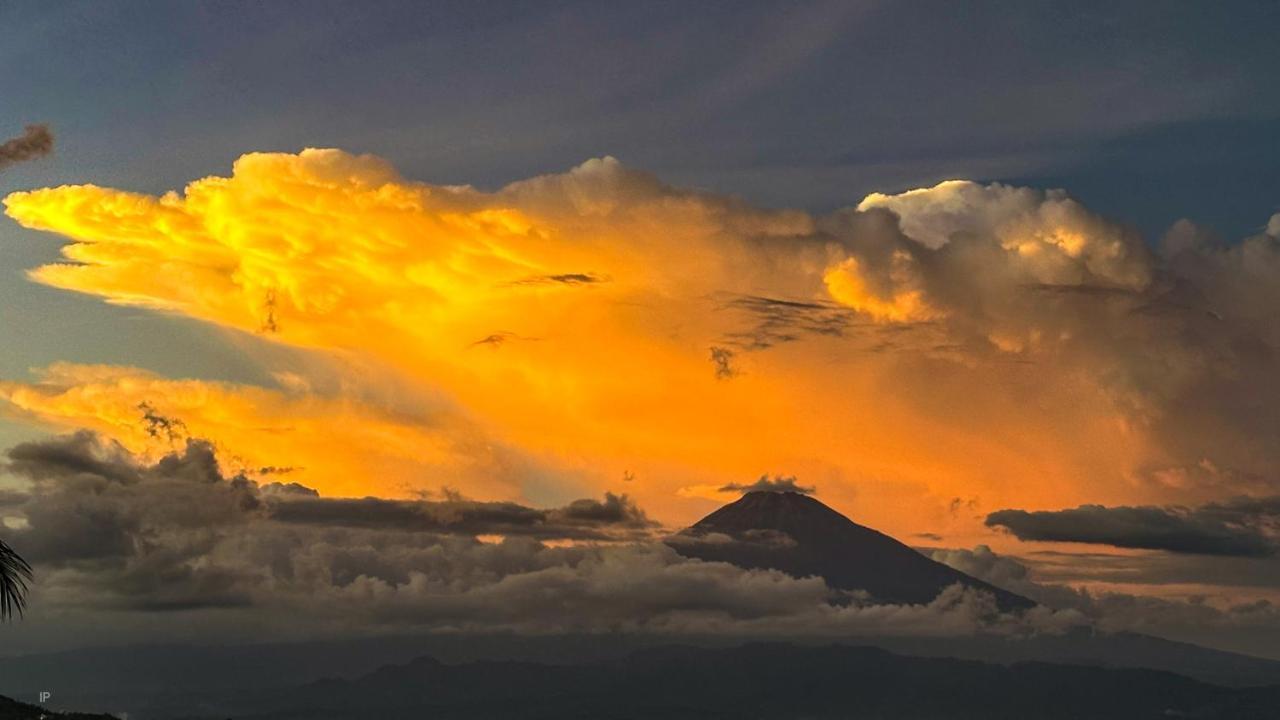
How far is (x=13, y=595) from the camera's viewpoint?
73875 millimetres

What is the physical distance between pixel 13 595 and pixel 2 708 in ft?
357

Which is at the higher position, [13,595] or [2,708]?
[13,595]

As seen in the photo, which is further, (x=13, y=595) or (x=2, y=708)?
(x=2, y=708)

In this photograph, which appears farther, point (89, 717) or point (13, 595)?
point (89, 717)

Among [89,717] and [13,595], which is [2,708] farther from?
[13,595]

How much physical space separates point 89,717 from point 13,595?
115 metres

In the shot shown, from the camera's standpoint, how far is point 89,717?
17912 centimetres

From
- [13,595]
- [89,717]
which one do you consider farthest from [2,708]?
[13,595]

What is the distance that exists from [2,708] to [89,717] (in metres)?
11.5

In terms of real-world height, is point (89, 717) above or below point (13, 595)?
below

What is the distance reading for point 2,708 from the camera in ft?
559
